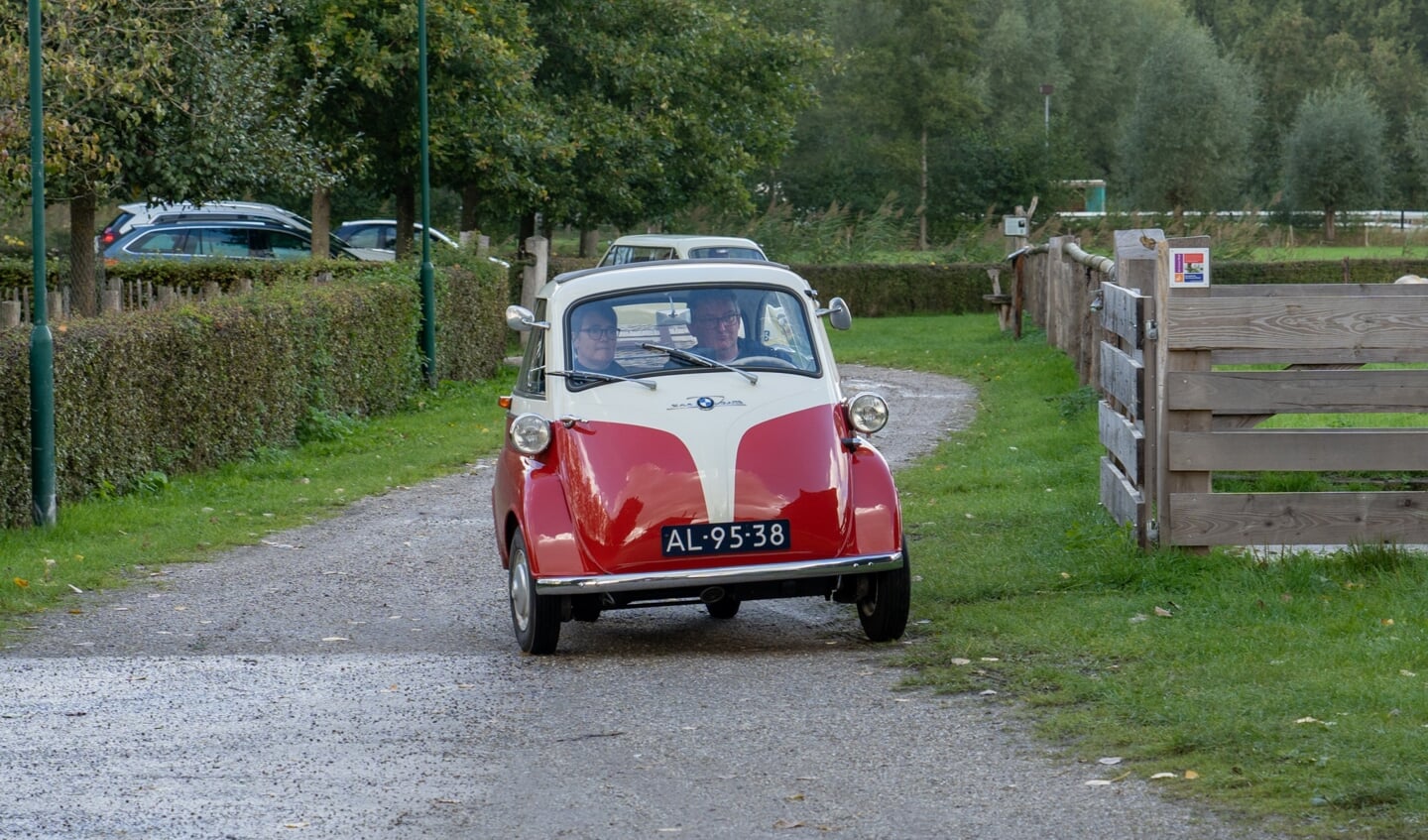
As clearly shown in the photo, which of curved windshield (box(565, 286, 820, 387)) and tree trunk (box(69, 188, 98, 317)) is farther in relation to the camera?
tree trunk (box(69, 188, 98, 317))

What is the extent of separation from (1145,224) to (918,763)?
4248cm

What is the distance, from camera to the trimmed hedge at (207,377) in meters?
11.6

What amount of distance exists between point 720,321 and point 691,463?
987 mm

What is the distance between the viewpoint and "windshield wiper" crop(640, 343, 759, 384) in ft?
26.8

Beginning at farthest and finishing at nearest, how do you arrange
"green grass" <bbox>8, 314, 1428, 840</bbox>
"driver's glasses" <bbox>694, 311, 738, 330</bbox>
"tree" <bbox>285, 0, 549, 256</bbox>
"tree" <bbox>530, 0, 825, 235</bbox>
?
"tree" <bbox>530, 0, 825, 235</bbox>
"tree" <bbox>285, 0, 549, 256</bbox>
"driver's glasses" <bbox>694, 311, 738, 330</bbox>
"green grass" <bbox>8, 314, 1428, 840</bbox>

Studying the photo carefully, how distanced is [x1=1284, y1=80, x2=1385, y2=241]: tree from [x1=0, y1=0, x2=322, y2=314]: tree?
183ft

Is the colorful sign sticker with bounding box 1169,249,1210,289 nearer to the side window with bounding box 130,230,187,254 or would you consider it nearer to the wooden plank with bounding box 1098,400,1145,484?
the wooden plank with bounding box 1098,400,1145,484

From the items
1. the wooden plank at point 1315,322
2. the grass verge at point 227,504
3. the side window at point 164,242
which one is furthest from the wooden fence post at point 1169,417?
the side window at point 164,242

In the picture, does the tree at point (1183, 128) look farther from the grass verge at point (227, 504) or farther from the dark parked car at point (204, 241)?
the grass verge at point (227, 504)

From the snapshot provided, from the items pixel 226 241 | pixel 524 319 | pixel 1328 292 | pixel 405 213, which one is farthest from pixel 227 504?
pixel 226 241

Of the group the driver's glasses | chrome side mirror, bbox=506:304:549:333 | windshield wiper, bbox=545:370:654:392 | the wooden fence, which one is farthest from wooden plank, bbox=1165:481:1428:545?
chrome side mirror, bbox=506:304:549:333

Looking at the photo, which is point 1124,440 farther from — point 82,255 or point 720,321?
point 82,255

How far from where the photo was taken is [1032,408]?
18.6m

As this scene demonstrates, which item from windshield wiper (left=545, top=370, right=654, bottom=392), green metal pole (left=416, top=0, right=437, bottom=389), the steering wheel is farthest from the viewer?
green metal pole (left=416, top=0, right=437, bottom=389)
